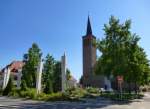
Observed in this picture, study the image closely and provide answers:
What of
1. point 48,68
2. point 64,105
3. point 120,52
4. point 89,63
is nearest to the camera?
point 64,105

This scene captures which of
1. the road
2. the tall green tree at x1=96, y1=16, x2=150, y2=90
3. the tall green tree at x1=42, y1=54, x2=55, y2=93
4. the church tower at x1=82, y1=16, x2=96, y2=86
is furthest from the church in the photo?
the road

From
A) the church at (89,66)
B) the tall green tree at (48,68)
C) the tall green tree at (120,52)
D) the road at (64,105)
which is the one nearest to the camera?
the road at (64,105)

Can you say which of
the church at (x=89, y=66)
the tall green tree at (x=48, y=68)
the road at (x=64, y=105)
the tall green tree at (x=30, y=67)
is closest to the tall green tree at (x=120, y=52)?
the road at (x=64, y=105)

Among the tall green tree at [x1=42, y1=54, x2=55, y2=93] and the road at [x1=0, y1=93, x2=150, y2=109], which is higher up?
the tall green tree at [x1=42, y1=54, x2=55, y2=93]

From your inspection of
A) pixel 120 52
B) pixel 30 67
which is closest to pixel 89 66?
pixel 30 67

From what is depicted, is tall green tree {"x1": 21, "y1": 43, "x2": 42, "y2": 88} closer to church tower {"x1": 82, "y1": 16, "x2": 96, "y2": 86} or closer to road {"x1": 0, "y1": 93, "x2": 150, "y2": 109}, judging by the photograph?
road {"x1": 0, "y1": 93, "x2": 150, "y2": 109}

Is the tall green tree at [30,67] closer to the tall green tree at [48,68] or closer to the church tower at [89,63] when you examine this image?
the tall green tree at [48,68]

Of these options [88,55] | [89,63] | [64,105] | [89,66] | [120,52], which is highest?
[88,55]

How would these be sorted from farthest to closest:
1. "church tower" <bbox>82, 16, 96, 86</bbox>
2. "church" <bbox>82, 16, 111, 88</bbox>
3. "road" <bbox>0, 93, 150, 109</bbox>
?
"church tower" <bbox>82, 16, 96, 86</bbox>
"church" <bbox>82, 16, 111, 88</bbox>
"road" <bbox>0, 93, 150, 109</bbox>

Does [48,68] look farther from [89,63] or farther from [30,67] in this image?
[89,63]

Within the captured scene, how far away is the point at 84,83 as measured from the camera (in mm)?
114500

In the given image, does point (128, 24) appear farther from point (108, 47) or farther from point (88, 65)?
point (88, 65)

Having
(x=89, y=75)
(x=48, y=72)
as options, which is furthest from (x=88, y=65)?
(x=48, y=72)

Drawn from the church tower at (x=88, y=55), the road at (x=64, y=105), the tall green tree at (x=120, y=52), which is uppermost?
the church tower at (x=88, y=55)
